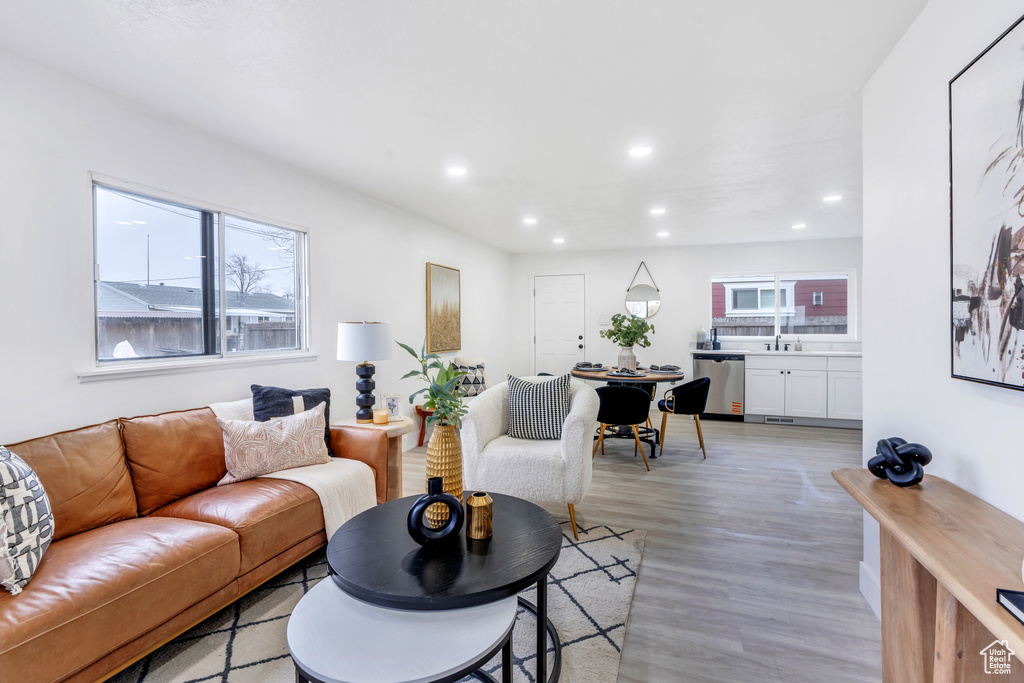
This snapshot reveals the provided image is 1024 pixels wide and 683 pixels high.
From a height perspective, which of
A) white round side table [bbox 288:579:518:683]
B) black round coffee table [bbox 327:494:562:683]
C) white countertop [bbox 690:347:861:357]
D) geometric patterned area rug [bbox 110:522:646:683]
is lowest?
geometric patterned area rug [bbox 110:522:646:683]

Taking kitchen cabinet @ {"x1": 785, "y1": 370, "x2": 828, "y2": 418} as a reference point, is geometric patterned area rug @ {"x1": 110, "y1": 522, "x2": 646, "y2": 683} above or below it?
below

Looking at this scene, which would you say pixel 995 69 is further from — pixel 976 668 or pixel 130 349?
pixel 130 349

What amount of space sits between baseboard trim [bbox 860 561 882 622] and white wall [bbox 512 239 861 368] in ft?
15.3

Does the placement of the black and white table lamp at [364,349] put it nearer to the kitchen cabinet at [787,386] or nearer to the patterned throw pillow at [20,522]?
the patterned throw pillow at [20,522]

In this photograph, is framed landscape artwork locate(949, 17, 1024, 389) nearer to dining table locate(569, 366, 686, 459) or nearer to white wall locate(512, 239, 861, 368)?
dining table locate(569, 366, 686, 459)

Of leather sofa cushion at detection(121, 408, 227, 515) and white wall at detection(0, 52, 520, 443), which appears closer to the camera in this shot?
white wall at detection(0, 52, 520, 443)

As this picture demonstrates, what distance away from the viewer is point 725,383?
241 inches

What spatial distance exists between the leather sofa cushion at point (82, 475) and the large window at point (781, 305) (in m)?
6.57

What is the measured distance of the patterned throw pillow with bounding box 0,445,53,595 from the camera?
55.5 inches

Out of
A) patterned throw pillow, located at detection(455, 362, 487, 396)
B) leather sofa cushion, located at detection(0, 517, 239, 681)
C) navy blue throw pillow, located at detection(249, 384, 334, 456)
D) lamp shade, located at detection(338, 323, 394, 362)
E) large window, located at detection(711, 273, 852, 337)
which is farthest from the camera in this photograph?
large window, located at detection(711, 273, 852, 337)

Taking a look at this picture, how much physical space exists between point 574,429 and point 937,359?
1.61m

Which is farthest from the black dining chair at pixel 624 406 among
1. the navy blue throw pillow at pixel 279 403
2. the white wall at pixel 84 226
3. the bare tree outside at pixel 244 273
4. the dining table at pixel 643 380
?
the bare tree outside at pixel 244 273

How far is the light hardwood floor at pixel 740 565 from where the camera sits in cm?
171

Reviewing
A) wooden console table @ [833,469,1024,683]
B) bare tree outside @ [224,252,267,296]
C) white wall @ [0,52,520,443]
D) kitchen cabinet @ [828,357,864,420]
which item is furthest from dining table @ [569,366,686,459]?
bare tree outside @ [224,252,267,296]
